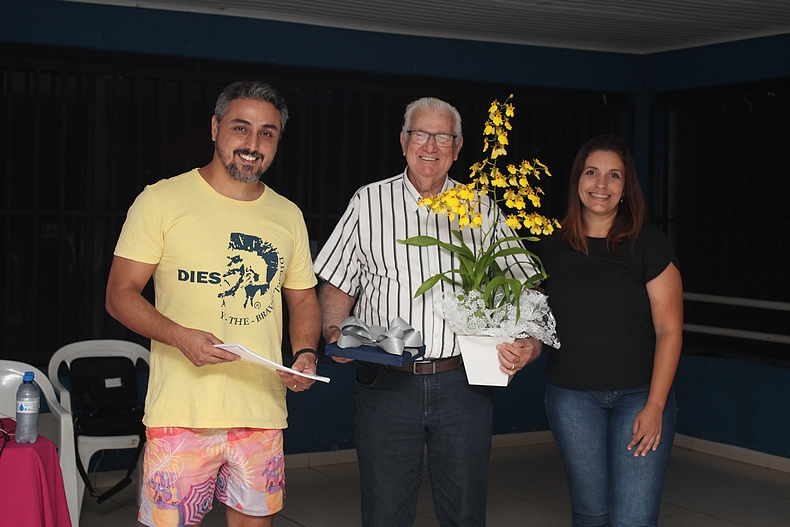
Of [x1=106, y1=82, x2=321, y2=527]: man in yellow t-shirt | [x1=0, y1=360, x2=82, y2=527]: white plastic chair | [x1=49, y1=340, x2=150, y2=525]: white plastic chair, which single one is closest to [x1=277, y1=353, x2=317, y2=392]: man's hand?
[x1=106, y1=82, x2=321, y2=527]: man in yellow t-shirt

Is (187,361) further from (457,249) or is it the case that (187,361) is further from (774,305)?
(774,305)

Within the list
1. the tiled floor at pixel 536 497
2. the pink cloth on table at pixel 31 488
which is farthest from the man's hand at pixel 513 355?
the tiled floor at pixel 536 497

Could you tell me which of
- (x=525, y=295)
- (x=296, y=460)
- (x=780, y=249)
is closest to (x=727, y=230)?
(x=780, y=249)

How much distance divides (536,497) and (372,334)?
2.81 m

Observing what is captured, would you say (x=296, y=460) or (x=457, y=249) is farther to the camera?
(x=296, y=460)

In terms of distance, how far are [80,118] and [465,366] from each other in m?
3.50

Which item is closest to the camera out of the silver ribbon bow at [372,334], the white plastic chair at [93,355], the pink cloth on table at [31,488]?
the silver ribbon bow at [372,334]

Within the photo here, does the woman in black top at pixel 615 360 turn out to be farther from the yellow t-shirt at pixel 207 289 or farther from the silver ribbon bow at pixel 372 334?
the yellow t-shirt at pixel 207 289

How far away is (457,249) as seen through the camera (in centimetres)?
259

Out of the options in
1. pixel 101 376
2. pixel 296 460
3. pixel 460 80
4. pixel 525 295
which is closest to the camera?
pixel 525 295

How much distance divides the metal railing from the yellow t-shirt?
4.09 meters

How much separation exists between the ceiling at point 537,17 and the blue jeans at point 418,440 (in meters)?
2.83

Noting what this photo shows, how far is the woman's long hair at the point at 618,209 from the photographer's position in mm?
2777

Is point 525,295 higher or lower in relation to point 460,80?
lower
